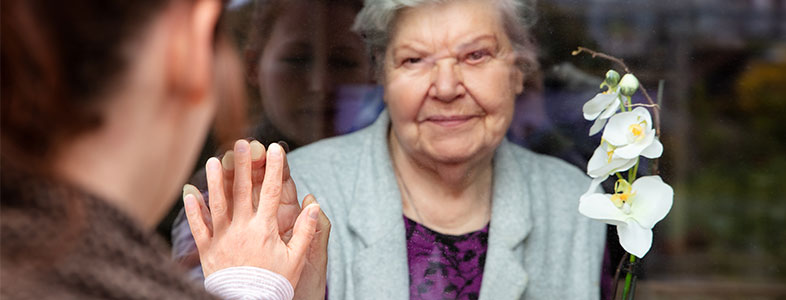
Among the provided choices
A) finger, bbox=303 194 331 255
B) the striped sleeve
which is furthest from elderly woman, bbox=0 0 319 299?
finger, bbox=303 194 331 255

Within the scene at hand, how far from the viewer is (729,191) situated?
2127 millimetres

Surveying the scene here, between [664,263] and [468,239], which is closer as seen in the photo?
[468,239]

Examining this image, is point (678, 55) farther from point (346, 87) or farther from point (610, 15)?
point (346, 87)

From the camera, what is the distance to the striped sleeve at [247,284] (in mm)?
1154

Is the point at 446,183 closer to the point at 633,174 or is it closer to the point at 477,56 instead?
the point at 477,56

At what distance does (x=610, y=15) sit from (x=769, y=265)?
889mm

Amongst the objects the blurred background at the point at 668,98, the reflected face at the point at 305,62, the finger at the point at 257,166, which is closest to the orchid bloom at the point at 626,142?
the blurred background at the point at 668,98

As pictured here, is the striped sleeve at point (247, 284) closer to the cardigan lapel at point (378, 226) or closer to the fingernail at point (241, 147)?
the fingernail at point (241, 147)

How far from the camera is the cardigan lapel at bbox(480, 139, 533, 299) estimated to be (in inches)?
64.2

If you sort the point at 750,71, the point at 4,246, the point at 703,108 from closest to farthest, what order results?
the point at 4,246
the point at 703,108
the point at 750,71

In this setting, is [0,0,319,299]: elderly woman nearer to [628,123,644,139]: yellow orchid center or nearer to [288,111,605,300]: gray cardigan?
[288,111,605,300]: gray cardigan

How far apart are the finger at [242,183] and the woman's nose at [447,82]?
19.1 inches

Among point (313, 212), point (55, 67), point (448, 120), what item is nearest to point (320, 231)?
point (313, 212)

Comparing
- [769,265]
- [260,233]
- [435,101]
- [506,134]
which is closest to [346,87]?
[435,101]
